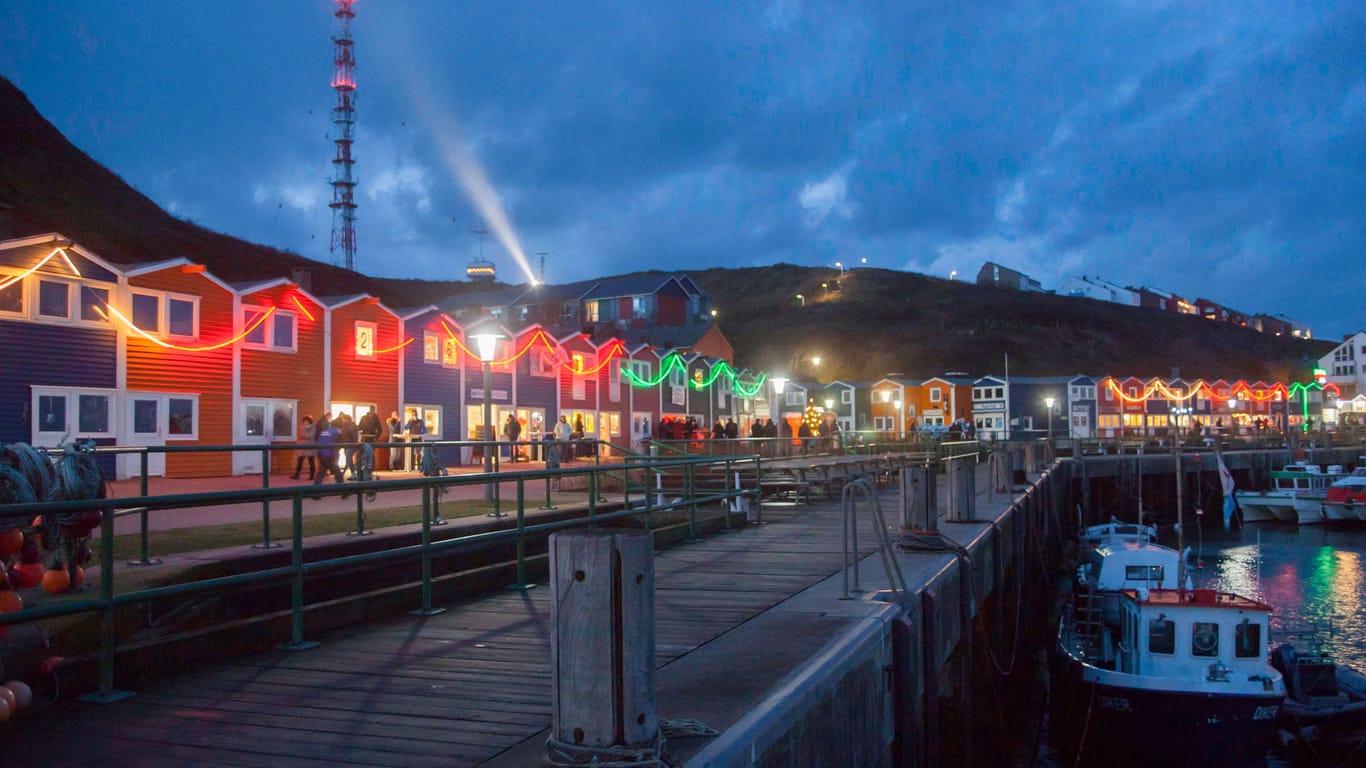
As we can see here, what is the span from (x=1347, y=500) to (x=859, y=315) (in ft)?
401

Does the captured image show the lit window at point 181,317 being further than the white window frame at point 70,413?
Yes

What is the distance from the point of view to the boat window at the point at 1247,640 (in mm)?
15492

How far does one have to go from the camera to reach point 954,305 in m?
171

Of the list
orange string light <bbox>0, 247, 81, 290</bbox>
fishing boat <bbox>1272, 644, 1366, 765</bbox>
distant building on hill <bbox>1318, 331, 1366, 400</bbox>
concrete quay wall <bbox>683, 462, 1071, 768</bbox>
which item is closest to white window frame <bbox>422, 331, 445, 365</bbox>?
orange string light <bbox>0, 247, 81, 290</bbox>

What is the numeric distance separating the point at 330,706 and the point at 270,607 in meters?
5.70

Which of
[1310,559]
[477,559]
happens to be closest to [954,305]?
[1310,559]

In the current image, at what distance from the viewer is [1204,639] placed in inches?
→ 617

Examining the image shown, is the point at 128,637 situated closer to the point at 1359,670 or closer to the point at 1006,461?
the point at 1006,461

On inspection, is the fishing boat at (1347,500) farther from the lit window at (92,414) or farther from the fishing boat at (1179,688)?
the lit window at (92,414)

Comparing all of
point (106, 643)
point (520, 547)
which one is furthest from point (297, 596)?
point (520, 547)

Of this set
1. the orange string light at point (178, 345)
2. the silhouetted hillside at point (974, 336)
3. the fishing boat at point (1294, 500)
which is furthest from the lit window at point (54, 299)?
the silhouetted hillside at point (974, 336)

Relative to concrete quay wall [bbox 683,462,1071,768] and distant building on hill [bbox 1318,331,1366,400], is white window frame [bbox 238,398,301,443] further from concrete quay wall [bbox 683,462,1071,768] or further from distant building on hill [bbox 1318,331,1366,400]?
distant building on hill [bbox 1318,331,1366,400]

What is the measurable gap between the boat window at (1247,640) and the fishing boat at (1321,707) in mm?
2262

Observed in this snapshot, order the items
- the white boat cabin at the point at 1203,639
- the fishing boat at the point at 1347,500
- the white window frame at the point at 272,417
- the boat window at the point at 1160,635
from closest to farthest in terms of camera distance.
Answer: the white boat cabin at the point at 1203,639 < the boat window at the point at 1160,635 < the white window frame at the point at 272,417 < the fishing boat at the point at 1347,500
